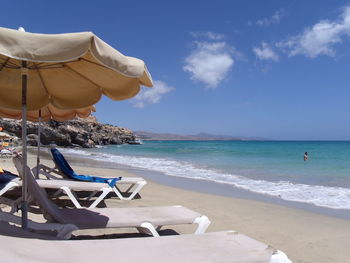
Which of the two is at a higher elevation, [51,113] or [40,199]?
[51,113]

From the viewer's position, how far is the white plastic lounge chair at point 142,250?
7.76 feet

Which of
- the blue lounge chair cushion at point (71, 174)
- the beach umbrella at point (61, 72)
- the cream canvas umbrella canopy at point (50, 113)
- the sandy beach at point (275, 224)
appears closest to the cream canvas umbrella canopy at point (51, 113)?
the cream canvas umbrella canopy at point (50, 113)

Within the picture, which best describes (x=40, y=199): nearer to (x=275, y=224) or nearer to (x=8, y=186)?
(x=8, y=186)

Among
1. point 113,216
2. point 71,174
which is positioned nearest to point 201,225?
point 113,216

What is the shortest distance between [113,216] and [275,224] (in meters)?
2.98

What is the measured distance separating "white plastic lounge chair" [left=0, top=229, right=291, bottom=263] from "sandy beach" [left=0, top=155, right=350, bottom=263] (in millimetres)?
1560

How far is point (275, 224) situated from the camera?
571 centimetres

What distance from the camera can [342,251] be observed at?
4.43 m

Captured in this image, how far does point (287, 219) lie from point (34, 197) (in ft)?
14.2

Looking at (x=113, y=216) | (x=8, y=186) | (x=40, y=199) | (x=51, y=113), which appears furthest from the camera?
(x=51, y=113)

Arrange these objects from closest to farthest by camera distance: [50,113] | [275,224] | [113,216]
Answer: [113,216], [275,224], [50,113]

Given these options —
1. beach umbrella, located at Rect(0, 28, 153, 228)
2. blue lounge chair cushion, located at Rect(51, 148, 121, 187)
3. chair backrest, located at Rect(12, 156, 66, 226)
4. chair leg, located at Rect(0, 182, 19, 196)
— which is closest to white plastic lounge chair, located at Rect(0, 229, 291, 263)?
chair backrest, located at Rect(12, 156, 66, 226)

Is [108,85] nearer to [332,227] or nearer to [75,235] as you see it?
[75,235]

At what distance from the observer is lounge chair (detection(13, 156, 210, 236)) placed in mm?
3736
